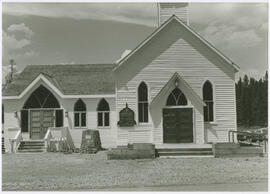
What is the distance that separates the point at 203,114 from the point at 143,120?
10.1ft

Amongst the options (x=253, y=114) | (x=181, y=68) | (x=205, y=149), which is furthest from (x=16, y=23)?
(x=253, y=114)

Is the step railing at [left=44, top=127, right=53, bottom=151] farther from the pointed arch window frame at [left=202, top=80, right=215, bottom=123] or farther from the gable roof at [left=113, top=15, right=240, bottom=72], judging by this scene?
the pointed arch window frame at [left=202, top=80, right=215, bottom=123]

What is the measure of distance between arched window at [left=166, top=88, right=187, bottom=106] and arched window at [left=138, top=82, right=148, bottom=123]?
116cm

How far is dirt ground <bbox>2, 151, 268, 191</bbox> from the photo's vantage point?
41.3ft

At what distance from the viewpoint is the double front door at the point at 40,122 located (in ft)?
75.5

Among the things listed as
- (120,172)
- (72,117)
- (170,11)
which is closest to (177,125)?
(72,117)

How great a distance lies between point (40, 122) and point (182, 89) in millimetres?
8269

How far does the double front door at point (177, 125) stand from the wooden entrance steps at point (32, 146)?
668cm

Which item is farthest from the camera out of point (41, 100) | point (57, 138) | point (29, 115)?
point (41, 100)

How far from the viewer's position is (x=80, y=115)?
22969 millimetres

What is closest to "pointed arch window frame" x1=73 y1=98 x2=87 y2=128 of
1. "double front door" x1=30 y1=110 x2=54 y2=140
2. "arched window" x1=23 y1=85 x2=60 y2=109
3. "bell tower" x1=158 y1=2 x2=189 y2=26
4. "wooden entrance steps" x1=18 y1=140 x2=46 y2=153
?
"arched window" x1=23 y1=85 x2=60 y2=109

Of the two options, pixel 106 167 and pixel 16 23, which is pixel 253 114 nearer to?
pixel 106 167

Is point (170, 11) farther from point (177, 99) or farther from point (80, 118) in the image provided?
point (80, 118)

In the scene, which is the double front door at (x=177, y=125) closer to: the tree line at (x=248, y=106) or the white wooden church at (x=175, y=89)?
the white wooden church at (x=175, y=89)
